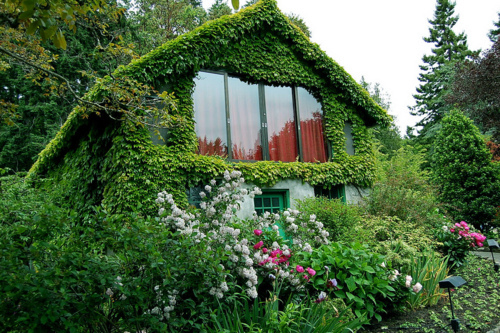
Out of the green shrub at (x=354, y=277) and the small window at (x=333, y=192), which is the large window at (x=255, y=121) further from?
the green shrub at (x=354, y=277)

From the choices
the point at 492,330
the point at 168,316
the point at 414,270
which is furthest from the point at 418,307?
the point at 168,316

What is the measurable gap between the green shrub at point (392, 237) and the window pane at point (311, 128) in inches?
121

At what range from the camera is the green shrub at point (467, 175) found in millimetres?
12547

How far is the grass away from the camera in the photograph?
4.39 m

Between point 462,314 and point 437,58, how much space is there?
33.7 metres

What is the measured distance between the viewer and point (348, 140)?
11602mm

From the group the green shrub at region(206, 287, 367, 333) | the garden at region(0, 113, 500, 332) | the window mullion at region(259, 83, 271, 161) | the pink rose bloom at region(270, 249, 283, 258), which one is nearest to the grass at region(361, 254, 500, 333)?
the garden at region(0, 113, 500, 332)

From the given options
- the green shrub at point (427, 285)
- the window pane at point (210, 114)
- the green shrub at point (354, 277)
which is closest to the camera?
the green shrub at point (354, 277)

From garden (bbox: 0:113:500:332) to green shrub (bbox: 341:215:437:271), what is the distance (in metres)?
0.04

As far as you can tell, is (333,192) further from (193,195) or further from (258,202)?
(193,195)

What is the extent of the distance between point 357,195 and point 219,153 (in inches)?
196

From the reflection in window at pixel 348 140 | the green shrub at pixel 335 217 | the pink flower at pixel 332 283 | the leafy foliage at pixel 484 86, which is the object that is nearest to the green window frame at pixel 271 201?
the green shrub at pixel 335 217

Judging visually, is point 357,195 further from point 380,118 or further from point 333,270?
point 333,270

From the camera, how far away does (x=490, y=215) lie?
1241cm
